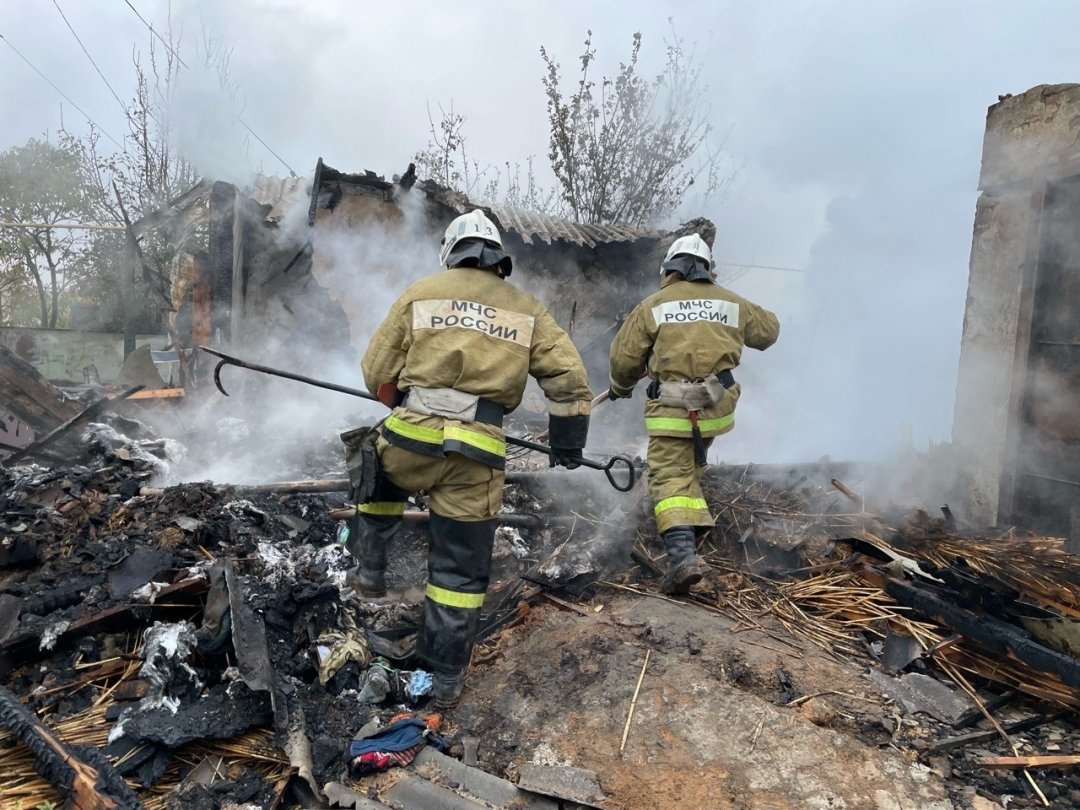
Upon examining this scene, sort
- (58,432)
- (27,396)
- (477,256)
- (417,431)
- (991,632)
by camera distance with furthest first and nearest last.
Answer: (27,396), (58,432), (477,256), (417,431), (991,632)

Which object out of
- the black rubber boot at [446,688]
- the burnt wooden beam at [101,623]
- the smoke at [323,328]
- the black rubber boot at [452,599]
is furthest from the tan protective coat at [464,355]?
the smoke at [323,328]

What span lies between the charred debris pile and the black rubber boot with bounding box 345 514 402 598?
18 centimetres

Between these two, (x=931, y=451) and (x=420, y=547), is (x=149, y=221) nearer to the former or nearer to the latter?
(x=420, y=547)

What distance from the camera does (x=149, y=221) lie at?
902 cm

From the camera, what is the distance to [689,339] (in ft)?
13.8

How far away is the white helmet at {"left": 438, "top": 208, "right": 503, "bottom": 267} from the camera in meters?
3.56

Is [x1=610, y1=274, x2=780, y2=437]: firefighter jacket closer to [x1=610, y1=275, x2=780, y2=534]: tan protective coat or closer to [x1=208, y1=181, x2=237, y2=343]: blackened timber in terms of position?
[x1=610, y1=275, x2=780, y2=534]: tan protective coat

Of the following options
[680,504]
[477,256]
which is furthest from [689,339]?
[477,256]

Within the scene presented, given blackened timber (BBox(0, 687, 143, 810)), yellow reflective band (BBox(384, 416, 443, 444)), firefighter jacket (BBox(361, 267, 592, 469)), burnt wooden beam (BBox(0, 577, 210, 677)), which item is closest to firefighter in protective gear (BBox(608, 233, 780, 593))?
firefighter jacket (BBox(361, 267, 592, 469))

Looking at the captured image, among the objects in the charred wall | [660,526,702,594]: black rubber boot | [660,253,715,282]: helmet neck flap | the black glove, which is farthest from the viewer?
the charred wall

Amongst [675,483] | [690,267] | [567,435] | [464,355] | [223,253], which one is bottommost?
[675,483]

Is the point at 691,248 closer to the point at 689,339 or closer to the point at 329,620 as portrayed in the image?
the point at 689,339

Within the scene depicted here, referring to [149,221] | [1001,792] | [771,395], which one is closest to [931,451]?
[771,395]

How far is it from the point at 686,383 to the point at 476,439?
1.56 meters
